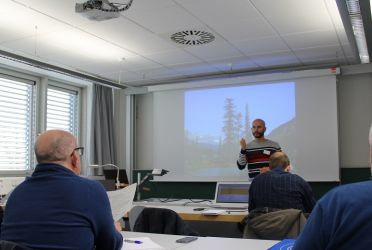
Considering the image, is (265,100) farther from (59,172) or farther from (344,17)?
(59,172)

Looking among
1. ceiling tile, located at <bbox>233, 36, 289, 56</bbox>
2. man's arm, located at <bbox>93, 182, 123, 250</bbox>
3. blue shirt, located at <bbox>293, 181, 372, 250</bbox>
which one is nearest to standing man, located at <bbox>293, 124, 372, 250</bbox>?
blue shirt, located at <bbox>293, 181, 372, 250</bbox>

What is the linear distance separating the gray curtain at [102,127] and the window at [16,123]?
1.09 metres

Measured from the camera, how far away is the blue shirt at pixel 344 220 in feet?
3.55

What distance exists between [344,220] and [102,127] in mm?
6627

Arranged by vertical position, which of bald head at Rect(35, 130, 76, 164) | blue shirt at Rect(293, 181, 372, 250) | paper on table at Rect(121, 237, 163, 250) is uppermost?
bald head at Rect(35, 130, 76, 164)

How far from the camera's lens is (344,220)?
42.7 inches

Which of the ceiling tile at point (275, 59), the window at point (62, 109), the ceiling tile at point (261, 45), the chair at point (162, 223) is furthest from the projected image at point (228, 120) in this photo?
the chair at point (162, 223)

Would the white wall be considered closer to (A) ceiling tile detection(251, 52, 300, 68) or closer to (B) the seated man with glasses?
(A) ceiling tile detection(251, 52, 300, 68)

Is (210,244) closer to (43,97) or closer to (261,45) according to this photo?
(261,45)

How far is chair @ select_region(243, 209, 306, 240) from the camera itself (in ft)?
9.95

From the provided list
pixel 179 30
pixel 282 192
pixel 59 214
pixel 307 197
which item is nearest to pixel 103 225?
pixel 59 214

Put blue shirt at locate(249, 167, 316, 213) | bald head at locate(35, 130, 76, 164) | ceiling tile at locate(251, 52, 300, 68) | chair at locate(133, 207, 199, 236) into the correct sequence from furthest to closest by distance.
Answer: ceiling tile at locate(251, 52, 300, 68) → blue shirt at locate(249, 167, 316, 213) → chair at locate(133, 207, 199, 236) → bald head at locate(35, 130, 76, 164)

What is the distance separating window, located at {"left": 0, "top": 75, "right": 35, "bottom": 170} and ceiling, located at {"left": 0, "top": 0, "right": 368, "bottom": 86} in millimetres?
781

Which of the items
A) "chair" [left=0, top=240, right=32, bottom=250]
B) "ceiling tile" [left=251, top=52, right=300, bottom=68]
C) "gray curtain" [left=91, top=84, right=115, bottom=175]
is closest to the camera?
"chair" [left=0, top=240, right=32, bottom=250]
